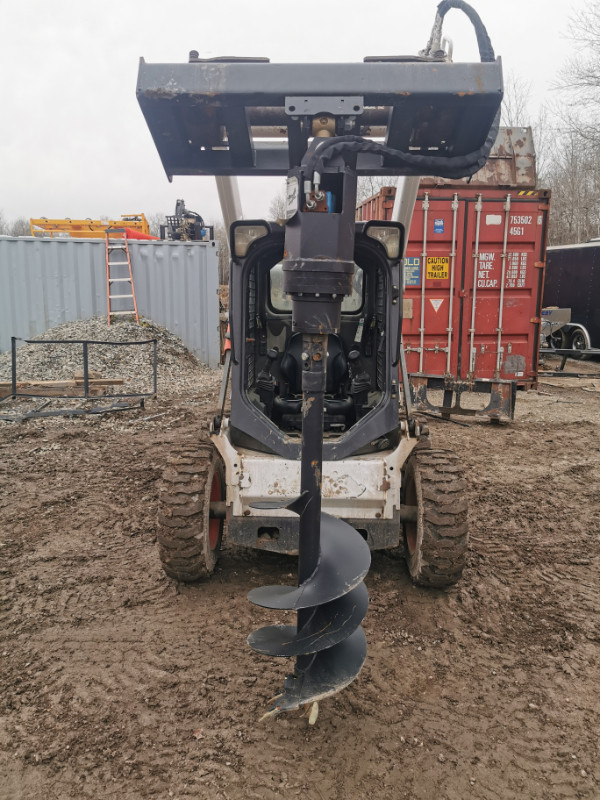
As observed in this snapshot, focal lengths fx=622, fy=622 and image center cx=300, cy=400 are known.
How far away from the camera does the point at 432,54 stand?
8.14ft

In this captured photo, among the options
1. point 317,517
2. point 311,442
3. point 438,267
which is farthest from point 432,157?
point 438,267

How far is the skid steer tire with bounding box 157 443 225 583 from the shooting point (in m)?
3.55

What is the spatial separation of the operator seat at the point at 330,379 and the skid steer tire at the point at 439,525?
2.73 ft

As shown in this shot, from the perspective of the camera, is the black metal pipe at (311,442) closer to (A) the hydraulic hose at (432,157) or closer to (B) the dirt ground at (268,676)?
(A) the hydraulic hose at (432,157)

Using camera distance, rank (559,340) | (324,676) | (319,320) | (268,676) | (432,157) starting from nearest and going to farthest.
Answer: (319,320) → (432,157) → (324,676) → (268,676) → (559,340)

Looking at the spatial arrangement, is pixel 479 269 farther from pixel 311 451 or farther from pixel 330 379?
pixel 311 451

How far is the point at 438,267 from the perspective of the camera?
8.77 m

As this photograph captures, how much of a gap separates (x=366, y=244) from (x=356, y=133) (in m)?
1.30

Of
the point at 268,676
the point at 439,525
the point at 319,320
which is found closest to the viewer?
the point at 319,320

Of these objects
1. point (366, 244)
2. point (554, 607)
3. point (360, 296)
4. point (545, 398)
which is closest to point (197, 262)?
point (545, 398)

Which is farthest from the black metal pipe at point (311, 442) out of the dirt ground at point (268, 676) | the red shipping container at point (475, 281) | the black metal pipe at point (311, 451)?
the red shipping container at point (475, 281)

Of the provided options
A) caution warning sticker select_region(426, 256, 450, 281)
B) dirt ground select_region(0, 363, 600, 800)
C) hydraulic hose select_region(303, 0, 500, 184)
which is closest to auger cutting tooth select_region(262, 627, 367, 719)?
dirt ground select_region(0, 363, 600, 800)

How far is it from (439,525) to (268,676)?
49.8 inches

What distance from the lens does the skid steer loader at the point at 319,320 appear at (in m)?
2.11
